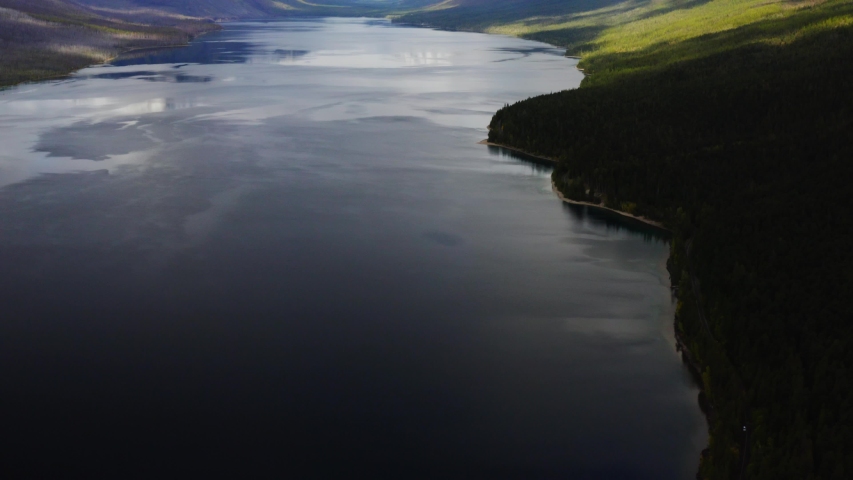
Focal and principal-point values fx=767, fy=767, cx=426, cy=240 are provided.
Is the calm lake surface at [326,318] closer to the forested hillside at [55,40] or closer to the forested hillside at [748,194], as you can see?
the forested hillside at [748,194]

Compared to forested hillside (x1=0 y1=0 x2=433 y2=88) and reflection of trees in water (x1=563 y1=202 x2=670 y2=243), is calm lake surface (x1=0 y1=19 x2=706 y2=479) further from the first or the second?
forested hillside (x1=0 y1=0 x2=433 y2=88)

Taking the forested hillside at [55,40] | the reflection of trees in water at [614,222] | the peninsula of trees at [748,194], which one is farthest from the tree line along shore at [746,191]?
the forested hillside at [55,40]

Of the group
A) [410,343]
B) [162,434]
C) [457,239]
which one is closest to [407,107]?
[457,239]

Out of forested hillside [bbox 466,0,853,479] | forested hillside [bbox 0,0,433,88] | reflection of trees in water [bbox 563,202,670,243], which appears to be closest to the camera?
forested hillside [bbox 466,0,853,479]

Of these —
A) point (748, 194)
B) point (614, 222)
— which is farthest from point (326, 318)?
point (748, 194)

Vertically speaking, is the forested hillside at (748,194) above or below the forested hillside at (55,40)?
below

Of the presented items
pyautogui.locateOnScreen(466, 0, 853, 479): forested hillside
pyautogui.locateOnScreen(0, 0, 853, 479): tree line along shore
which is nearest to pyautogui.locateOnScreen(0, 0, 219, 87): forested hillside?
pyautogui.locateOnScreen(0, 0, 853, 479): tree line along shore

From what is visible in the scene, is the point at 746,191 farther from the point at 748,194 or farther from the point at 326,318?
the point at 326,318
